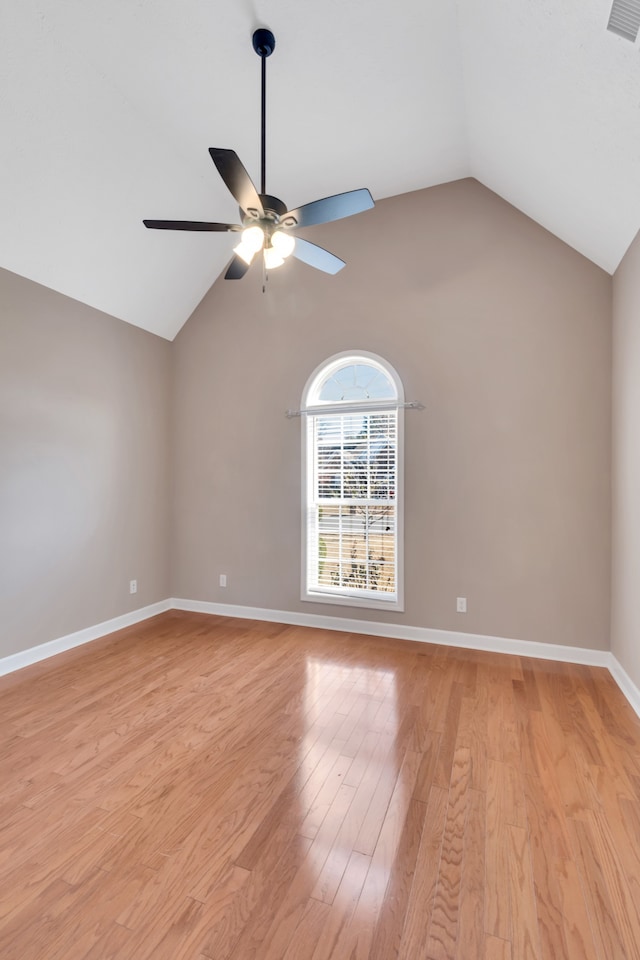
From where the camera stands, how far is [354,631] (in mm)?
3977

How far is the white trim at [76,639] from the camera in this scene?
3236 millimetres

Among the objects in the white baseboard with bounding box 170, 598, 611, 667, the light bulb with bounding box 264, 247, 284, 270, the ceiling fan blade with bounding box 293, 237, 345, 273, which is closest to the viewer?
the light bulb with bounding box 264, 247, 284, 270

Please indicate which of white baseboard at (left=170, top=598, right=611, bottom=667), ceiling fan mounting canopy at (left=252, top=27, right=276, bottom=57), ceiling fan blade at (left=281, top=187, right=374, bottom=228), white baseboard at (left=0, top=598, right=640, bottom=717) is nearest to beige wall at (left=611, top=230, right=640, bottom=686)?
white baseboard at (left=0, top=598, right=640, bottom=717)

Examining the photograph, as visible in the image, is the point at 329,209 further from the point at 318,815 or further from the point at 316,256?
the point at 318,815

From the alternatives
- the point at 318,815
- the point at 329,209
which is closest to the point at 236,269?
the point at 329,209

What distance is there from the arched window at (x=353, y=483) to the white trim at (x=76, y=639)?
5.30ft

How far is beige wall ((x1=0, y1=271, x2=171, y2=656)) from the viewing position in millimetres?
3262

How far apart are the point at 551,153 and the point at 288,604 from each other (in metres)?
3.89

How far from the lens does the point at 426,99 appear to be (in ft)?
9.46

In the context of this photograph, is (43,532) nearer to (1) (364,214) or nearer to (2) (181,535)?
(2) (181,535)

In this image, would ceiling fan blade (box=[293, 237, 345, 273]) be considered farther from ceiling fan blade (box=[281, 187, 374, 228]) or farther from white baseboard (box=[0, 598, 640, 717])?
white baseboard (box=[0, 598, 640, 717])

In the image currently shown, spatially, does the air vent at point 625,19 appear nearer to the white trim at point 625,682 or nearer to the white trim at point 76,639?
the white trim at point 625,682

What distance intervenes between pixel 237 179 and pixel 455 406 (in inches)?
94.7

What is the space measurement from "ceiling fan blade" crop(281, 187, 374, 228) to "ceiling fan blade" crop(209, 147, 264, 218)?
0.52 ft
